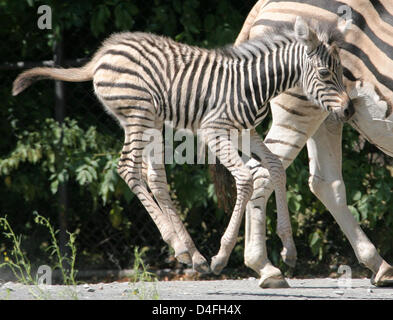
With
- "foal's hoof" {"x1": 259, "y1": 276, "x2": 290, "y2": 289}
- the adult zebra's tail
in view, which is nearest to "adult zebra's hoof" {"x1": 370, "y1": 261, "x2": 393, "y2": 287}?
"foal's hoof" {"x1": 259, "y1": 276, "x2": 290, "y2": 289}

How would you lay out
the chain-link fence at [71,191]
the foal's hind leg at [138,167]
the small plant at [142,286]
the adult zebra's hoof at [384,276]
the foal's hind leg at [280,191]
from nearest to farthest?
the small plant at [142,286] → the foal's hind leg at [138,167] → the foal's hind leg at [280,191] → the adult zebra's hoof at [384,276] → the chain-link fence at [71,191]

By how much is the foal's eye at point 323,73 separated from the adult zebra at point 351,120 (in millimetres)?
723

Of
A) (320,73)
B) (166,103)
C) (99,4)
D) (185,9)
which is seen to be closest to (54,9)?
(99,4)

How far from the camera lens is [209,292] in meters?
5.14

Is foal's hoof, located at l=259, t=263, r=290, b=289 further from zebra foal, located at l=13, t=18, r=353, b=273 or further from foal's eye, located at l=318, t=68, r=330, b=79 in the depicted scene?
foal's eye, located at l=318, t=68, r=330, b=79

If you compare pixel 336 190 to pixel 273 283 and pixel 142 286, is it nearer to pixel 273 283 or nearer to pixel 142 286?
pixel 273 283

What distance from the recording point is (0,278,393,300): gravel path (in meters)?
4.58

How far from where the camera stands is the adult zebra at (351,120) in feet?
17.4

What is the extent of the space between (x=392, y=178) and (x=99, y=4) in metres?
3.25

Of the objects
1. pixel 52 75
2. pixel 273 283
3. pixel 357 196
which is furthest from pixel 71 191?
pixel 273 283

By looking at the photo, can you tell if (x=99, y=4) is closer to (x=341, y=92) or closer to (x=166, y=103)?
(x=166, y=103)

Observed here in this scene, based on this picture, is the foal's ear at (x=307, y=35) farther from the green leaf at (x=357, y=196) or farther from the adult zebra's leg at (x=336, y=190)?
the green leaf at (x=357, y=196)

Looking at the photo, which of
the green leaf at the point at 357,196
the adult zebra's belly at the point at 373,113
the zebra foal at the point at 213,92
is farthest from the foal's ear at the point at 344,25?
the green leaf at the point at 357,196

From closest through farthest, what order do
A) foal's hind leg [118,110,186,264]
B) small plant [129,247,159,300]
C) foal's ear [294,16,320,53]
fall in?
small plant [129,247,159,300]
foal's ear [294,16,320,53]
foal's hind leg [118,110,186,264]
